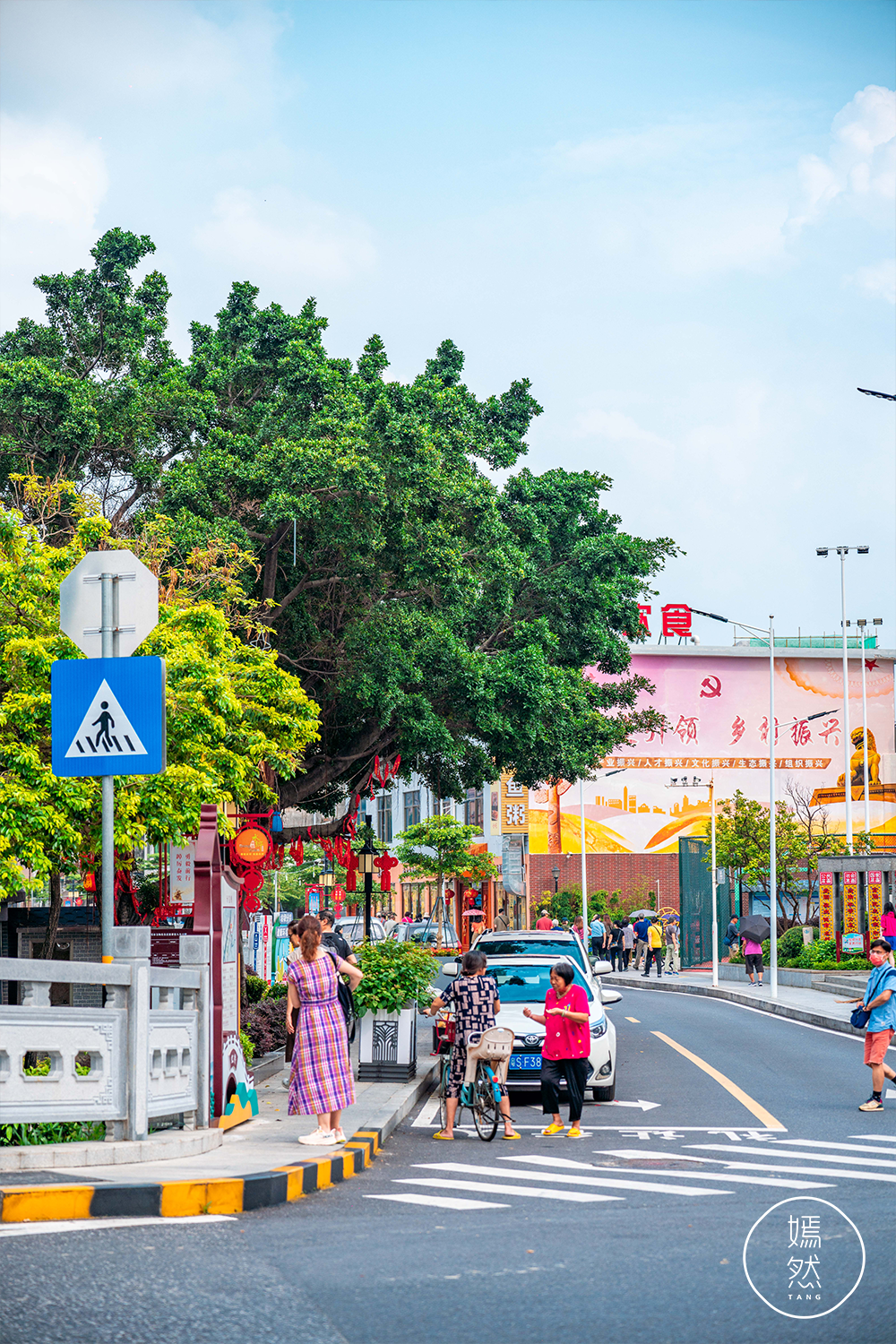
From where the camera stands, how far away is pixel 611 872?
70625 mm

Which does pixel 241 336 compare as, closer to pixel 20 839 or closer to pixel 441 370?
pixel 441 370

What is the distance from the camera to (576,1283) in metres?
6.64

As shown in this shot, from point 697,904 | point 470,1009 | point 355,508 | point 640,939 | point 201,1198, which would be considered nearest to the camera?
point 201,1198

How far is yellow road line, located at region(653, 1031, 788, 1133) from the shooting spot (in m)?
13.5

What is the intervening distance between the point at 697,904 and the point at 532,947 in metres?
33.9

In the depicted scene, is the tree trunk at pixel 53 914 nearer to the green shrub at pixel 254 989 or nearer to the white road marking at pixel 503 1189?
the green shrub at pixel 254 989

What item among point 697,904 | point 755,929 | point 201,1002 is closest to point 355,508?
point 201,1002

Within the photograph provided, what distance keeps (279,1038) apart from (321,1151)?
986cm

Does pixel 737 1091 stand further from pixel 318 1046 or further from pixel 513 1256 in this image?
pixel 513 1256

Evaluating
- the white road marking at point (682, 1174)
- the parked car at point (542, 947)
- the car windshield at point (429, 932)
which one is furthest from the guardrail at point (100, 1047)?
the car windshield at point (429, 932)

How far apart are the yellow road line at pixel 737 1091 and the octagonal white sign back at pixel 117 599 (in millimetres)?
7375

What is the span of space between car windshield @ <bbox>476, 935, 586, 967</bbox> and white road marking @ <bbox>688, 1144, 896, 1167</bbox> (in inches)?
226

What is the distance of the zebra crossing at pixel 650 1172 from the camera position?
9.33 meters

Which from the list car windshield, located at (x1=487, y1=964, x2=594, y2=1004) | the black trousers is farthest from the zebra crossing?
car windshield, located at (x1=487, y1=964, x2=594, y2=1004)
